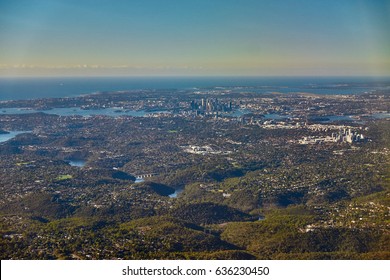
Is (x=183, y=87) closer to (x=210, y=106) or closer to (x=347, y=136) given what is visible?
(x=210, y=106)

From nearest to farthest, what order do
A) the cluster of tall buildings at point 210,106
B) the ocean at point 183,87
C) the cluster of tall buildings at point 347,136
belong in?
the cluster of tall buildings at point 347,136 < the cluster of tall buildings at point 210,106 < the ocean at point 183,87

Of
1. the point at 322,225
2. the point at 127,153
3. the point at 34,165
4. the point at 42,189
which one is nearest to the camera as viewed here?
the point at 322,225

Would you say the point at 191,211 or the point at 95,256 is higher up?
the point at 95,256

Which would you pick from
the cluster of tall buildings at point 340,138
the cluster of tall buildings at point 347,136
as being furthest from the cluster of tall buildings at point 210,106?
the cluster of tall buildings at point 347,136

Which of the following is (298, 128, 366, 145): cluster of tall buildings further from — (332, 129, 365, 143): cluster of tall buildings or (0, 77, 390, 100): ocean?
(0, 77, 390, 100): ocean

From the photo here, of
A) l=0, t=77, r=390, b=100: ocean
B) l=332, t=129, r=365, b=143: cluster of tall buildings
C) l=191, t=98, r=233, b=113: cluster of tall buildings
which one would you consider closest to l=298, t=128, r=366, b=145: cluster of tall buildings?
l=332, t=129, r=365, b=143: cluster of tall buildings

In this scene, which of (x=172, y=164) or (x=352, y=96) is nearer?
(x=172, y=164)

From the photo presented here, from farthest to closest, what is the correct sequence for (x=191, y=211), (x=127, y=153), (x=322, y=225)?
(x=127, y=153) < (x=191, y=211) < (x=322, y=225)

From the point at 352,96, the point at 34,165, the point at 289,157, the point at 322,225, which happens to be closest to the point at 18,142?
the point at 34,165

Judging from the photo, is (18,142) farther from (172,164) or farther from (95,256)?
(95,256)

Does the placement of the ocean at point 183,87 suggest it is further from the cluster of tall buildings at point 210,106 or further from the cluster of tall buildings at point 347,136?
the cluster of tall buildings at point 210,106

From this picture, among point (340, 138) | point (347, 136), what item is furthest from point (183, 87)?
point (347, 136)
